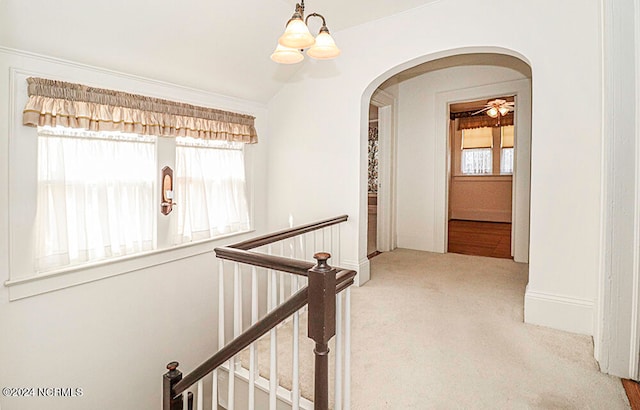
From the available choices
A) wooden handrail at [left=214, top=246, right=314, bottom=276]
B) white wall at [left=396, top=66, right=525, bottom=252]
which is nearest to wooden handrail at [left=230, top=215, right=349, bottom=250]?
wooden handrail at [left=214, top=246, right=314, bottom=276]

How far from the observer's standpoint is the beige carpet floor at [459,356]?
5.77 feet

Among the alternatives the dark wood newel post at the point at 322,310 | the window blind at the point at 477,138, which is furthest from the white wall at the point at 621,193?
the window blind at the point at 477,138

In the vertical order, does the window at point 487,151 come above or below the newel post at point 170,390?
above

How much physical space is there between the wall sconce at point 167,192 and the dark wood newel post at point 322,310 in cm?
256

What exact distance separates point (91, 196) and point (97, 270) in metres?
0.65

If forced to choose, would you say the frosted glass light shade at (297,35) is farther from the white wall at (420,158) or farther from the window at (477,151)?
the window at (477,151)

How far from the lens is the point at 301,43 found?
1826mm

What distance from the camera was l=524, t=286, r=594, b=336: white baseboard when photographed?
237 cm

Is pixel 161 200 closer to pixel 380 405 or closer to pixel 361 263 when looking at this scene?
pixel 361 263

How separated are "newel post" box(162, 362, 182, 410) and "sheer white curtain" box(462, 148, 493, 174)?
843 centimetres

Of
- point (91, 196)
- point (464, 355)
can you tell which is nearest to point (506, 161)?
point (464, 355)

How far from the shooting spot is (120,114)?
→ 9.50ft

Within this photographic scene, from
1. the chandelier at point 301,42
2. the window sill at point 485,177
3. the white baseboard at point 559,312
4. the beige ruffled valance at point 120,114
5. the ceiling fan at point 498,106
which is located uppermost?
the ceiling fan at point 498,106

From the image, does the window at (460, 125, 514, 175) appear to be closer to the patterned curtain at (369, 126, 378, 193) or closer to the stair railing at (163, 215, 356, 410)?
the patterned curtain at (369, 126, 378, 193)
